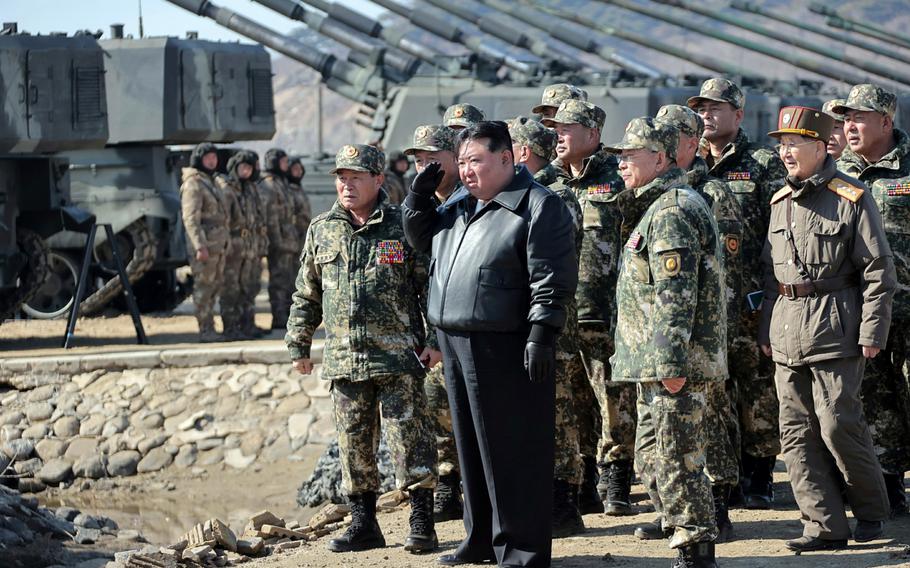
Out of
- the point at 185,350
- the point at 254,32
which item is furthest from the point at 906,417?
the point at 254,32

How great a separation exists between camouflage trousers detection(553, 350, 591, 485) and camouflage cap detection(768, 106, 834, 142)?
152 cm

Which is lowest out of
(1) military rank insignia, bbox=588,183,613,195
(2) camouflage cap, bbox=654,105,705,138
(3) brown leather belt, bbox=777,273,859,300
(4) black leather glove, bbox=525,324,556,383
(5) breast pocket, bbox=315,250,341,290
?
(4) black leather glove, bbox=525,324,556,383

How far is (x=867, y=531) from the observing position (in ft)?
22.2

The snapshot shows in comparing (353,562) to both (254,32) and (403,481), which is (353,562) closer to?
(403,481)

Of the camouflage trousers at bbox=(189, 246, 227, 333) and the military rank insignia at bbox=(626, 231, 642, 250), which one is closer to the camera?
the military rank insignia at bbox=(626, 231, 642, 250)

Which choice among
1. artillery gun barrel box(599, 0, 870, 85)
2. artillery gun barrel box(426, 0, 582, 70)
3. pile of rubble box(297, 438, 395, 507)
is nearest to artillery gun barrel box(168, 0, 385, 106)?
artillery gun barrel box(426, 0, 582, 70)

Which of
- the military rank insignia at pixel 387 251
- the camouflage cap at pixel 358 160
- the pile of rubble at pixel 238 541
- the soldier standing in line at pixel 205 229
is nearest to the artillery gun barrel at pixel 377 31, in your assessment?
the soldier standing in line at pixel 205 229

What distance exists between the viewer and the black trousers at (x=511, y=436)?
20.4ft

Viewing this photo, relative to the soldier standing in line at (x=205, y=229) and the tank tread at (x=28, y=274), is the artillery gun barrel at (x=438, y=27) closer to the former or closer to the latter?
the tank tread at (x=28, y=274)

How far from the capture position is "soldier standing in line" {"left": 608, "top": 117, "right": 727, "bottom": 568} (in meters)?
6.03

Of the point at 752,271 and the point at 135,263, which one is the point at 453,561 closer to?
the point at 752,271

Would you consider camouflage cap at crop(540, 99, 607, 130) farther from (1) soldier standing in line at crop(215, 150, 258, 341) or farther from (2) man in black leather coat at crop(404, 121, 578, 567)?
(1) soldier standing in line at crop(215, 150, 258, 341)

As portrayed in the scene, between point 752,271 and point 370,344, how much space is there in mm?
1922

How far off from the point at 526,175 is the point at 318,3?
1844cm
